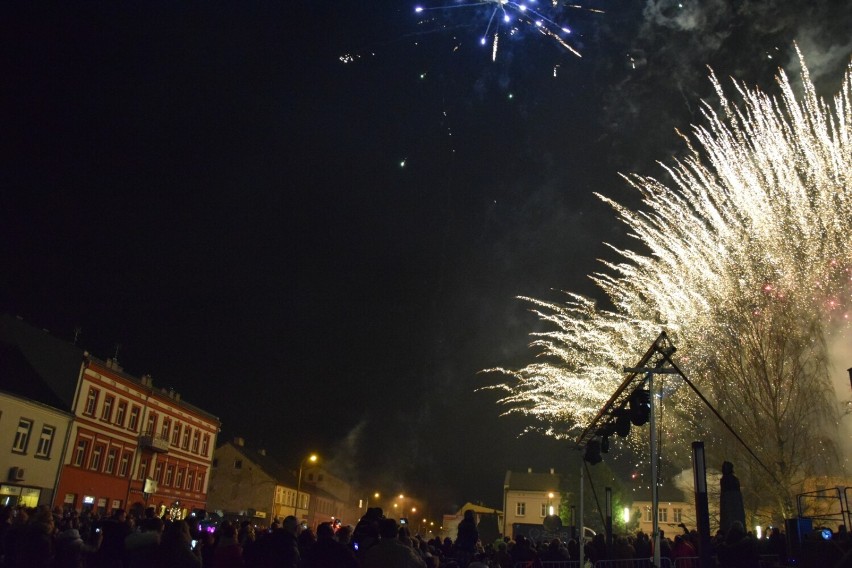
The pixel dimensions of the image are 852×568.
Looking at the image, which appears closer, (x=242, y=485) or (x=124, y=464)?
(x=124, y=464)

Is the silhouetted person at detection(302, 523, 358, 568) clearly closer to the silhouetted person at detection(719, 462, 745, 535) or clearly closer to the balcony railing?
the silhouetted person at detection(719, 462, 745, 535)

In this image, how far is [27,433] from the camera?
31.0 m

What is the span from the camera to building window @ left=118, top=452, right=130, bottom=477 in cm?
4016

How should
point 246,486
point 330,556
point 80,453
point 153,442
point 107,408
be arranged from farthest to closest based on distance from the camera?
point 246,486 → point 153,442 → point 107,408 → point 80,453 → point 330,556

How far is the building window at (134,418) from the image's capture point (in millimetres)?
41594

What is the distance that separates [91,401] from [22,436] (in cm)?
635

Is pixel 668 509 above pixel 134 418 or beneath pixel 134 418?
beneath

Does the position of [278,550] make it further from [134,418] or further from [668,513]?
[668,513]

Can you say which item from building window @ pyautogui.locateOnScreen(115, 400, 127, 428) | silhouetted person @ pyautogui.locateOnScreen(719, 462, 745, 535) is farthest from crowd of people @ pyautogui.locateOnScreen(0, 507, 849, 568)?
building window @ pyautogui.locateOnScreen(115, 400, 127, 428)

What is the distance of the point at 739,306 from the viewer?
869 inches

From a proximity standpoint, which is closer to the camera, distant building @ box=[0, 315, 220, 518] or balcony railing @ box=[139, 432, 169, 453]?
distant building @ box=[0, 315, 220, 518]

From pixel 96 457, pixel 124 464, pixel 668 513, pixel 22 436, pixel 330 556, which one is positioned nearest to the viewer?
pixel 330 556

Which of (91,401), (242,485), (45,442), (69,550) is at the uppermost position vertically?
(91,401)

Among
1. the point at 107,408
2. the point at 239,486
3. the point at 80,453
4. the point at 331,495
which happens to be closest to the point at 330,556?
the point at 80,453
